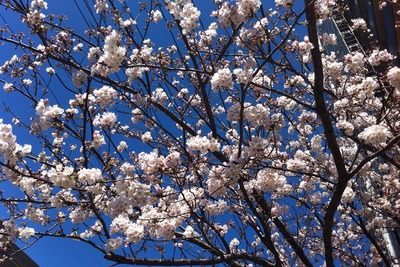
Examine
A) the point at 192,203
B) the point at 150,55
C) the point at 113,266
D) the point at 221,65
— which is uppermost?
the point at 221,65

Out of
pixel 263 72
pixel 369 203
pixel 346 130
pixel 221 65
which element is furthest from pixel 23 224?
pixel 369 203

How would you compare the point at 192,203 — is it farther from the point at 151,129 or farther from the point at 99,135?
the point at 151,129

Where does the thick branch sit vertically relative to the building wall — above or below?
below

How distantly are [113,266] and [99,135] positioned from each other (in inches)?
64.0

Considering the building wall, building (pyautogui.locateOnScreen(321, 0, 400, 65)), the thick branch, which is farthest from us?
the building wall

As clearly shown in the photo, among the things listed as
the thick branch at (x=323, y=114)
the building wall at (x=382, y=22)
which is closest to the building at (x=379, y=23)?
the building wall at (x=382, y=22)

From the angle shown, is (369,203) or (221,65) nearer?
(221,65)

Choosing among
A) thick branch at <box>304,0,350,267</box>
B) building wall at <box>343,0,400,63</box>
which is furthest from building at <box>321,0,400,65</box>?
thick branch at <box>304,0,350,267</box>

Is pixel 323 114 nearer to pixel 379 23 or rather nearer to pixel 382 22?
pixel 382 22

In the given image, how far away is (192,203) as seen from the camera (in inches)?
197

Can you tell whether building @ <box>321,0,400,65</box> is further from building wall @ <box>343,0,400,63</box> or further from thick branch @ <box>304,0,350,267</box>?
thick branch @ <box>304,0,350,267</box>

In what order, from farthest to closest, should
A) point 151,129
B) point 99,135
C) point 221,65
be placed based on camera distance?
point 151,129, point 221,65, point 99,135

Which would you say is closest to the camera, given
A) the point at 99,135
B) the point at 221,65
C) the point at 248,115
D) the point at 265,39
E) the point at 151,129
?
the point at 248,115

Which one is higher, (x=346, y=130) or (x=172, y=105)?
(x=172, y=105)
